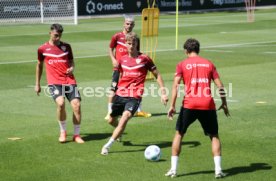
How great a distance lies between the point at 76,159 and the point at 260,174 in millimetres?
2957

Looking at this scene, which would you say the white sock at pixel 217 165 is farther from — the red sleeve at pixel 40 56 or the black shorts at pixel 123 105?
the red sleeve at pixel 40 56

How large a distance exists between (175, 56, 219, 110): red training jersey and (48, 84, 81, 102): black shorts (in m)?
3.23

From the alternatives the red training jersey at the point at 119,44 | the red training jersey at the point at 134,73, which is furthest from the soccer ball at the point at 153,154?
the red training jersey at the point at 119,44

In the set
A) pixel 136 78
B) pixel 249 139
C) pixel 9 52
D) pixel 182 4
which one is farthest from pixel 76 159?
pixel 182 4

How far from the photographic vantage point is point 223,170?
10734mm

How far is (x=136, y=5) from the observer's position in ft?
164

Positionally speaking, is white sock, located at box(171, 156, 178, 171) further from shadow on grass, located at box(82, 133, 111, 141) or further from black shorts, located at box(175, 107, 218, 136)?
shadow on grass, located at box(82, 133, 111, 141)

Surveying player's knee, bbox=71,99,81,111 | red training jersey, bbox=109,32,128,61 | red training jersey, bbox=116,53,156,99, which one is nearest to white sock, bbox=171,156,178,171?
red training jersey, bbox=116,53,156,99

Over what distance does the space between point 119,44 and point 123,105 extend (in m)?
3.23

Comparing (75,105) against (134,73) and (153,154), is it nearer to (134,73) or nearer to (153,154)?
(134,73)

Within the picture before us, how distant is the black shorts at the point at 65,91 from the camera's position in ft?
42.2

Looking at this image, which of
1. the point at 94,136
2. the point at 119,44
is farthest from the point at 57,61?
the point at 119,44

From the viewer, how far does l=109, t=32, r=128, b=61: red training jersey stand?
1493 cm

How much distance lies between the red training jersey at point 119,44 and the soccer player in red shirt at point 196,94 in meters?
4.85
